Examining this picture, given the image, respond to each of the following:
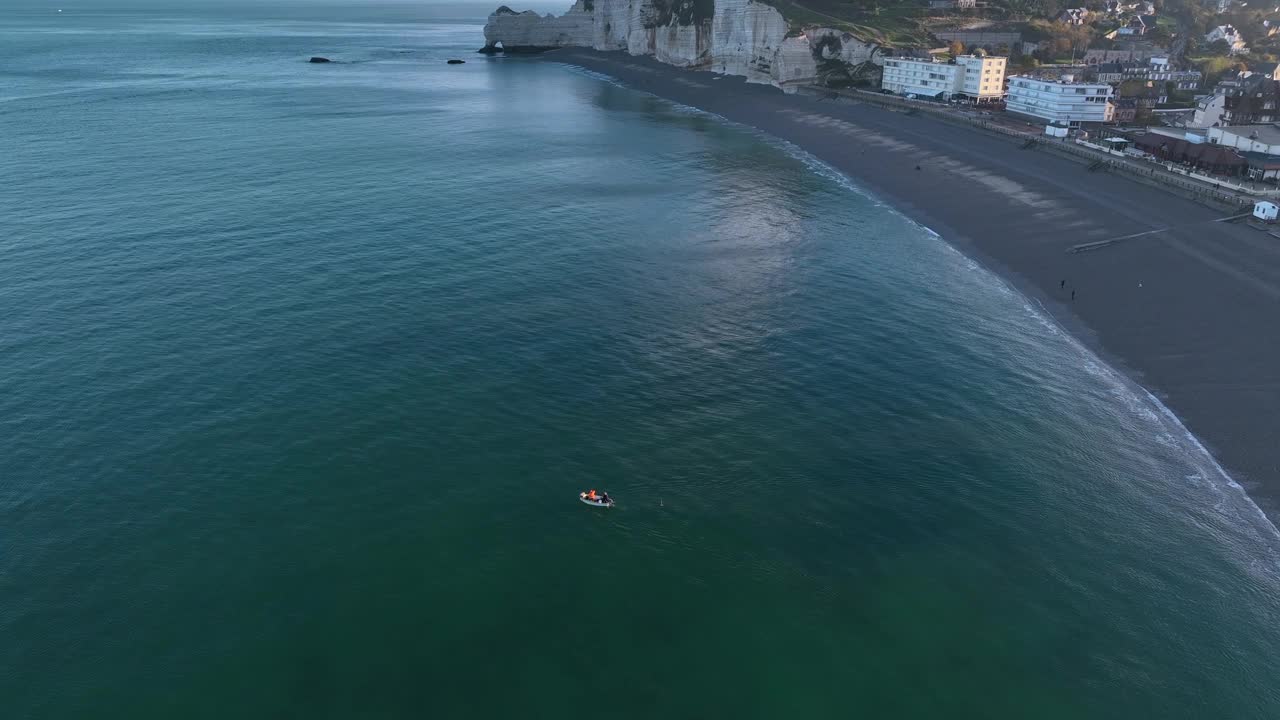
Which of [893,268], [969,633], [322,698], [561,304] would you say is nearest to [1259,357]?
[893,268]

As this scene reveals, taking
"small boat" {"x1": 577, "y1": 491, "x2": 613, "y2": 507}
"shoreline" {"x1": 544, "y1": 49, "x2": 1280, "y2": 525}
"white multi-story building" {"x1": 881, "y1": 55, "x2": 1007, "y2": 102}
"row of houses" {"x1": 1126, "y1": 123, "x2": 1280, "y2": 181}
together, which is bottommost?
"small boat" {"x1": 577, "y1": 491, "x2": 613, "y2": 507}

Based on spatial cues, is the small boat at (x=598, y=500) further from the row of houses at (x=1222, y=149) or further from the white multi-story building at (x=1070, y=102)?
the white multi-story building at (x=1070, y=102)

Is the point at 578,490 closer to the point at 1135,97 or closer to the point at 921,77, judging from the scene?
the point at 1135,97

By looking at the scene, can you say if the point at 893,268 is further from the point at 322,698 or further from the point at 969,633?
the point at 322,698

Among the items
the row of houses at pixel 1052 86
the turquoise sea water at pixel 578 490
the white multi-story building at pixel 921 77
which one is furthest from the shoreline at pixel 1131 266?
the white multi-story building at pixel 921 77

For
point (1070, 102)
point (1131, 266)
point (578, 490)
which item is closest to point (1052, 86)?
point (1070, 102)

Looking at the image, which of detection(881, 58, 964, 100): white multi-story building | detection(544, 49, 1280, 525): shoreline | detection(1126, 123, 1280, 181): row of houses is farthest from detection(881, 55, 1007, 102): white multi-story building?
detection(1126, 123, 1280, 181): row of houses

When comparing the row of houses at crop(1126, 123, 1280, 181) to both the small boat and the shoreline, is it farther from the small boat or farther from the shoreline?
the small boat
